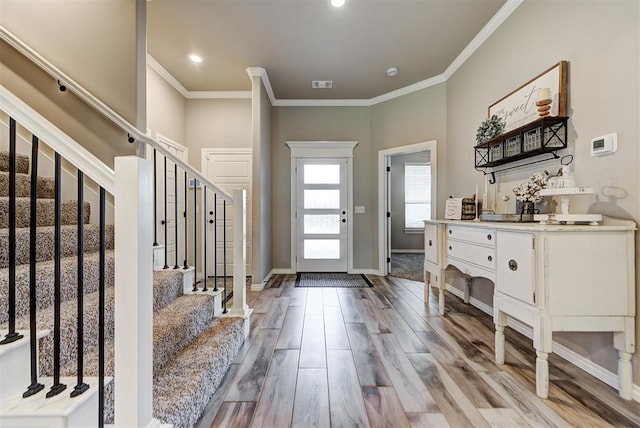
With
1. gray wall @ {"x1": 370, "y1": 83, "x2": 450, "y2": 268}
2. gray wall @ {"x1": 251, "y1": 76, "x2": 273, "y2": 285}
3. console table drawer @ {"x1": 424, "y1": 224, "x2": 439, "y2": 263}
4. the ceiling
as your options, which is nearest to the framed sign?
the ceiling

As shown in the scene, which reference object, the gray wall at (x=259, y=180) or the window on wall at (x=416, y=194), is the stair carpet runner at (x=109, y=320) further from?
the window on wall at (x=416, y=194)

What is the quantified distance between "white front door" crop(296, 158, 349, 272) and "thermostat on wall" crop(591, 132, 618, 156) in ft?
10.2

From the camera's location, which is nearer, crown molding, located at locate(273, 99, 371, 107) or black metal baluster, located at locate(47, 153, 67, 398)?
black metal baluster, located at locate(47, 153, 67, 398)

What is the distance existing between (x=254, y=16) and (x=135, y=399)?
3.04m

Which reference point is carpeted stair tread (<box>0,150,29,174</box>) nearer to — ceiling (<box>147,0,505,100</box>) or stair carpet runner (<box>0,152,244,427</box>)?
stair carpet runner (<box>0,152,244,427</box>)

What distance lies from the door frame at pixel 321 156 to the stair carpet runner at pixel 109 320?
96.1 inches

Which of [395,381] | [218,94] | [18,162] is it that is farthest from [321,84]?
[395,381]

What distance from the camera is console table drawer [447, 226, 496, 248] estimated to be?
6.27 ft

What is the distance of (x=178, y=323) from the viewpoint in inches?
62.9

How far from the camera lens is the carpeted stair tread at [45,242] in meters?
1.39

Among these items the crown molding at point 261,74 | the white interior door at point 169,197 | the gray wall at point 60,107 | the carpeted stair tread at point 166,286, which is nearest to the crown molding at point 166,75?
the white interior door at point 169,197

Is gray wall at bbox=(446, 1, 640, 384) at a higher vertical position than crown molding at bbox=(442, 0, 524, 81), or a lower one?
lower

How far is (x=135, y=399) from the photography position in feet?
3.05

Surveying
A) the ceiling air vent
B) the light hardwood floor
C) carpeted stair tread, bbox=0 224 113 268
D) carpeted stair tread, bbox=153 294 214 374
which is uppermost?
the ceiling air vent
